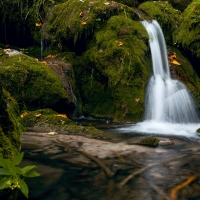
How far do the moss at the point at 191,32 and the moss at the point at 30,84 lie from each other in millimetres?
4257

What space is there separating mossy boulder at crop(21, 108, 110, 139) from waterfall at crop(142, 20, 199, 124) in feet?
7.85

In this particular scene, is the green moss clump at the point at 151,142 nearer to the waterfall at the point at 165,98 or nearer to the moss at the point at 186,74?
the waterfall at the point at 165,98

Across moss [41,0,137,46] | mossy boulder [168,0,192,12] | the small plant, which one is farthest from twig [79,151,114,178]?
mossy boulder [168,0,192,12]

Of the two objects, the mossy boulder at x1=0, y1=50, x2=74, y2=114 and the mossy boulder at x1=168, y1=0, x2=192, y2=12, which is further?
the mossy boulder at x1=168, y1=0, x2=192, y2=12

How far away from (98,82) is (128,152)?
445 cm

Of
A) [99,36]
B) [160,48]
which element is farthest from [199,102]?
[99,36]

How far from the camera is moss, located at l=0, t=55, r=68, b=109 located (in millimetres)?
7059

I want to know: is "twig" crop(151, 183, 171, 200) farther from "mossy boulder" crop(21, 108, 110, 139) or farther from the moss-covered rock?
the moss-covered rock

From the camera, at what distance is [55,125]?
5.88 metres

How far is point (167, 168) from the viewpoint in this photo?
3.80 metres

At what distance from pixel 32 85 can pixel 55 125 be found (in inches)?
67.1

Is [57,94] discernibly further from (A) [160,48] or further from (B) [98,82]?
(A) [160,48]

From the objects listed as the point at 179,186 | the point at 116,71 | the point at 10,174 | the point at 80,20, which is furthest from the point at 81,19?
the point at 10,174

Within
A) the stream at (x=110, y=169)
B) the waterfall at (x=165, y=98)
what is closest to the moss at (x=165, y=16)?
the waterfall at (x=165, y=98)
